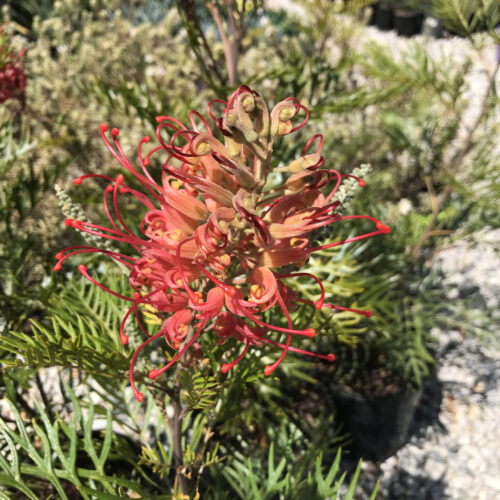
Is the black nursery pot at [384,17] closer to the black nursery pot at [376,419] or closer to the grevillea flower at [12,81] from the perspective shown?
the black nursery pot at [376,419]

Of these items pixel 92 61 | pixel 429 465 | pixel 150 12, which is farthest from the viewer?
pixel 150 12

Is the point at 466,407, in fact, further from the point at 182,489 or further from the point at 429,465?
the point at 182,489

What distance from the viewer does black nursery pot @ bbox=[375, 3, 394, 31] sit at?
4645 mm

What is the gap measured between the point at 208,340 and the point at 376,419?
38.8 inches

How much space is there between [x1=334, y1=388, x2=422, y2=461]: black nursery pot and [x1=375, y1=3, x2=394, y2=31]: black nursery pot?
447 cm

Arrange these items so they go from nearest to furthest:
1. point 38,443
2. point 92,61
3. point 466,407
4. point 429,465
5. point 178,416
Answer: point 178,416
point 38,443
point 429,465
point 466,407
point 92,61

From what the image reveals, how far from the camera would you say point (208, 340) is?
57 centimetres

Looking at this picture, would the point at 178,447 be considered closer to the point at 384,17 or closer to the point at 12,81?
the point at 12,81

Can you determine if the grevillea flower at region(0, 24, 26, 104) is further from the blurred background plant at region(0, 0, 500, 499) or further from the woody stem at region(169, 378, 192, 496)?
the woody stem at region(169, 378, 192, 496)

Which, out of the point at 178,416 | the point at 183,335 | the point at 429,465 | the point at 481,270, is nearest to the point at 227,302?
the point at 183,335

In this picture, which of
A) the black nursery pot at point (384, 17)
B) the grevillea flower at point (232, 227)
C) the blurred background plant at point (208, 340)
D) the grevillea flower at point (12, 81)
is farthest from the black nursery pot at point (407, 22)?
the grevillea flower at point (232, 227)

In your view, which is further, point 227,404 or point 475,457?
point 475,457

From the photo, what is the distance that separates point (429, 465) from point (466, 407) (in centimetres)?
30

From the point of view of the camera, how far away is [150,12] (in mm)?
3430
